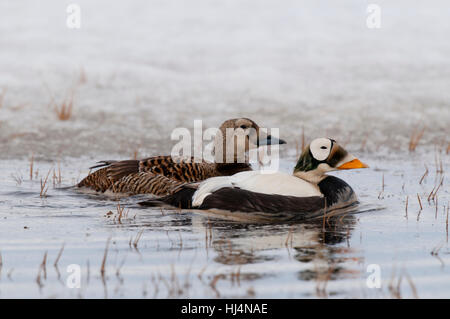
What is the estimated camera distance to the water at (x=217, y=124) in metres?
4.75

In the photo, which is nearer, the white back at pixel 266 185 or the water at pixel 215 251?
the water at pixel 215 251

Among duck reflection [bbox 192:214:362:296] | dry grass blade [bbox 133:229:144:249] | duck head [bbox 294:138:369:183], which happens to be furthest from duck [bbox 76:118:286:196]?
dry grass blade [bbox 133:229:144:249]

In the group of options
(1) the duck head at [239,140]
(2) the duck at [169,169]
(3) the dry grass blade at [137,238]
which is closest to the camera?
(3) the dry grass blade at [137,238]

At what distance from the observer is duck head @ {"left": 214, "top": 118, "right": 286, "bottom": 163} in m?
8.84

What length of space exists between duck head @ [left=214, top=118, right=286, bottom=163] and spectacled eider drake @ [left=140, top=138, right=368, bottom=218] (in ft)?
4.03

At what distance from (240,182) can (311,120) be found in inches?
217

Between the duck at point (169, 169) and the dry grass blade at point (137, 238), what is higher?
the duck at point (169, 169)

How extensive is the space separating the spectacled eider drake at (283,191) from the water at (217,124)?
0.32 m

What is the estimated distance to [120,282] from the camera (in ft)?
14.8

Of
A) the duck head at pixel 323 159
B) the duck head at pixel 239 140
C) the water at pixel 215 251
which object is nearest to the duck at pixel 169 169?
the duck head at pixel 239 140

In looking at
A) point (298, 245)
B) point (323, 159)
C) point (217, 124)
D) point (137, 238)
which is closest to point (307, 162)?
point (323, 159)

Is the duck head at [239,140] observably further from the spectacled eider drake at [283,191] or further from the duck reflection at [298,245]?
the duck reflection at [298,245]

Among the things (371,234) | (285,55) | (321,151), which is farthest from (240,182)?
(285,55)

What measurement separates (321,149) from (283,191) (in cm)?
66
